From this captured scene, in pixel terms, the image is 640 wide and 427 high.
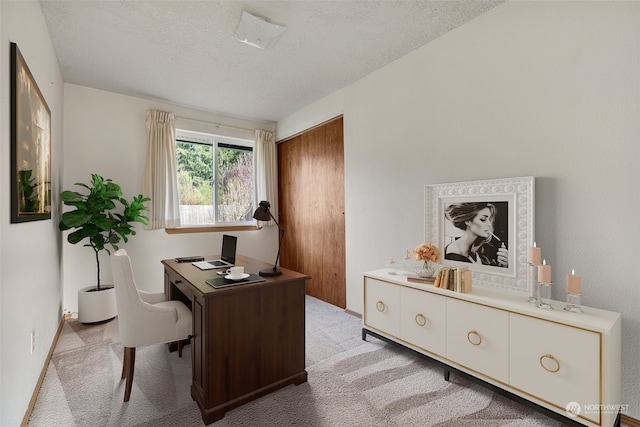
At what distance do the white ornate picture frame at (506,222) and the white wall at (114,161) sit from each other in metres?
3.35

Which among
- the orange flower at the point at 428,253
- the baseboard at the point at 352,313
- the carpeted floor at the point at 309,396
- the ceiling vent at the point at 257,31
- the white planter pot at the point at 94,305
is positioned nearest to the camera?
the carpeted floor at the point at 309,396

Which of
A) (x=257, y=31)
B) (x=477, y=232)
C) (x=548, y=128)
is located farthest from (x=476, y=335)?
(x=257, y=31)

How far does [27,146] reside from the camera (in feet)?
5.73

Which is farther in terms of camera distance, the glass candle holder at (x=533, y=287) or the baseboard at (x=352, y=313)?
the baseboard at (x=352, y=313)

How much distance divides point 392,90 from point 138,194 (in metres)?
3.32

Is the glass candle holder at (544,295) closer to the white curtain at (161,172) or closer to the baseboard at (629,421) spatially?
the baseboard at (629,421)

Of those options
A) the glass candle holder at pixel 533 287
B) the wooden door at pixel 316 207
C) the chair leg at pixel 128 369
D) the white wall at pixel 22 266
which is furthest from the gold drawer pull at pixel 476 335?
the white wall at pixel 22 266

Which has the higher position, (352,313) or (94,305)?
(94,305)

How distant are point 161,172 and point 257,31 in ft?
7.79

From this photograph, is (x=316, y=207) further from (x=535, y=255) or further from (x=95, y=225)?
(x=535, y=255)

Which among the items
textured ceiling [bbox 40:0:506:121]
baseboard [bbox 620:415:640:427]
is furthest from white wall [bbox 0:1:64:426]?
baseboard [bbox 620:415:640:427]

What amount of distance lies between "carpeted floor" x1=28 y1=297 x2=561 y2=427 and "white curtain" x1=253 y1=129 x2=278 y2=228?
2.60 metres

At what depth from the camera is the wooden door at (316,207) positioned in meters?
3.73

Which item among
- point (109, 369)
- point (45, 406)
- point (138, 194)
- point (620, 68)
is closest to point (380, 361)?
point (109, 369)
